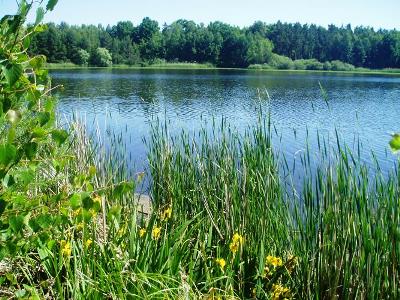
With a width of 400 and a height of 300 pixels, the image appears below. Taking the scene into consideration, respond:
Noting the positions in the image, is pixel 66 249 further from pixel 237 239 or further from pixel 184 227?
pixel 237 239

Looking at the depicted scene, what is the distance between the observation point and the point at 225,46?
102 meters

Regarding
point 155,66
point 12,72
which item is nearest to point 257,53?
point 155,66

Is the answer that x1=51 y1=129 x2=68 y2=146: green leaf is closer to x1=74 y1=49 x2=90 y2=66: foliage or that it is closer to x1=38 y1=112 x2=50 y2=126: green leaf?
x1=38 y1=112 x2=50 y2=126: green leaf

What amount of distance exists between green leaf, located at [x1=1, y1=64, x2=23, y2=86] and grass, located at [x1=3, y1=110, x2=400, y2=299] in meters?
0.68

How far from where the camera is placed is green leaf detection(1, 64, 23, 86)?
4.56 ft

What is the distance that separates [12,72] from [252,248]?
247cm

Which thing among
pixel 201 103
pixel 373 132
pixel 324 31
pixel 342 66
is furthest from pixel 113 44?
pixel 373 132

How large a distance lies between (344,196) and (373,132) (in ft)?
40.1

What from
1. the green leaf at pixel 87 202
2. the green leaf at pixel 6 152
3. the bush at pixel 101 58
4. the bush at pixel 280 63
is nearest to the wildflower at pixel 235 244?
the green leaf at pixel 87 202

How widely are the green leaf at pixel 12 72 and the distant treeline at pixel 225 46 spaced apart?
80929 millimetres

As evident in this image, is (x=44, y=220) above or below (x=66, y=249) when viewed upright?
above

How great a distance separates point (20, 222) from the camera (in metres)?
1.56

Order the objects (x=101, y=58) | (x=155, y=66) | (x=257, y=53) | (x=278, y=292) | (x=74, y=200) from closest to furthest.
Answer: (x=74, y=200) → (x=278, y=292) → (x=101, y=58) → (x=155, y=66) → (x=257, y=53)

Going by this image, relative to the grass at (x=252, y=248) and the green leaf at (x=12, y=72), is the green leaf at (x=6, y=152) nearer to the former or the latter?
the green leaf at (x=12, y=72)
